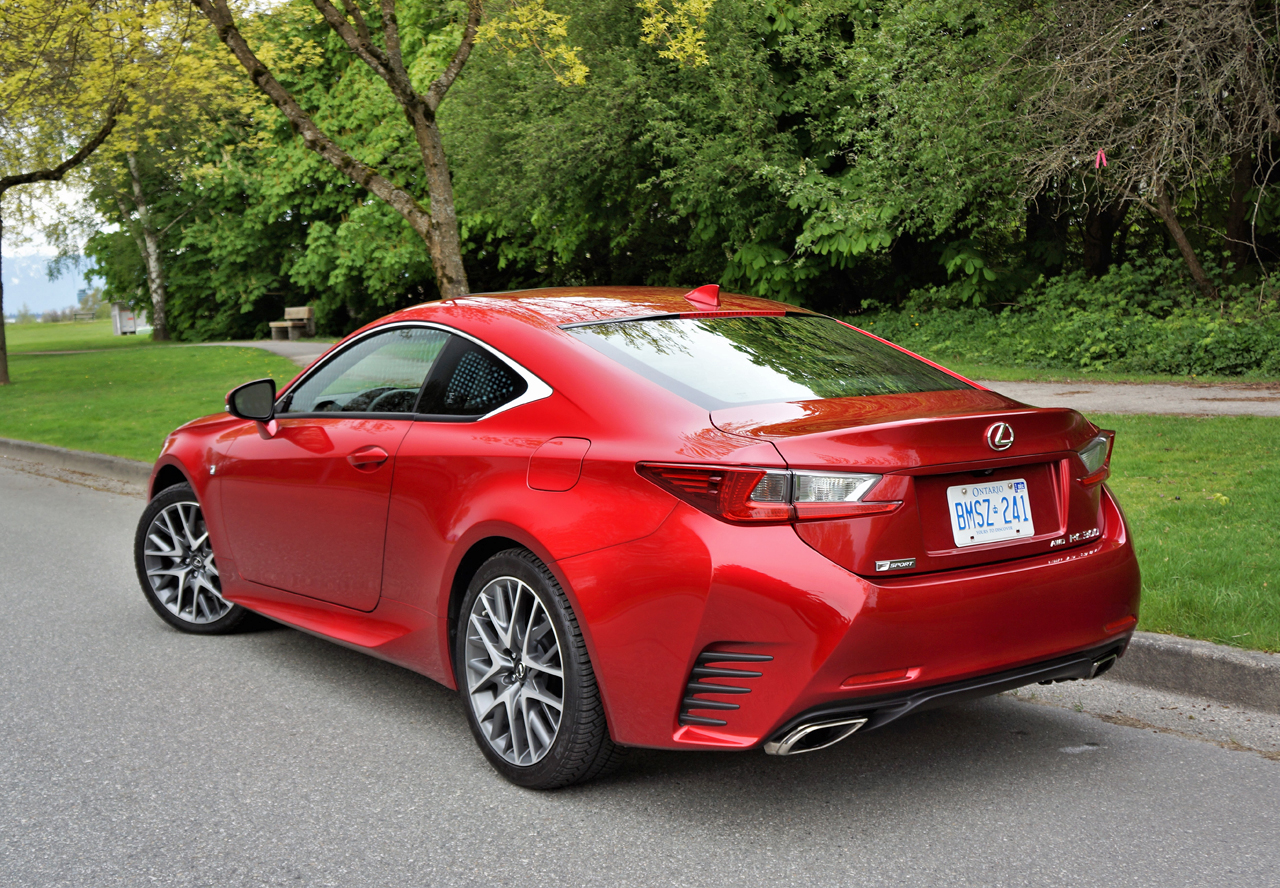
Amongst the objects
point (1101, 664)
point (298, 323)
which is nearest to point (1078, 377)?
point (1101, 664)

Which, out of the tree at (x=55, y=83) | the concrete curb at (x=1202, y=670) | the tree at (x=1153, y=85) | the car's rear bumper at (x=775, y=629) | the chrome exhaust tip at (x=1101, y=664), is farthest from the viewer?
the tree at (x=55, y=83)

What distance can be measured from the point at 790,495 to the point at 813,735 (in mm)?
643

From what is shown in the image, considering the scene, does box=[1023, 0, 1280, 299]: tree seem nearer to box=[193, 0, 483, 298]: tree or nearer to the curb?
box=[193, 0, 483, 298]: tree

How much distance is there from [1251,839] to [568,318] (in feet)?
8.38

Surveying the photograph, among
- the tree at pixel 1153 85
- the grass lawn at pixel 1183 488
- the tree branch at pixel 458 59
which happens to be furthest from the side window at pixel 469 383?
the tree at pixel 1153 85

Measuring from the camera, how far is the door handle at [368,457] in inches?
165

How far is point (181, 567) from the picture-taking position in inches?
223

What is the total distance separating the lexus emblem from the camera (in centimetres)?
328

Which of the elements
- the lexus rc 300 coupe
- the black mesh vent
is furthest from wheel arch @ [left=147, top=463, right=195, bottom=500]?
the black mesh vent

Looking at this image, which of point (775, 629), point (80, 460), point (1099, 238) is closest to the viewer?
point (775, 629)

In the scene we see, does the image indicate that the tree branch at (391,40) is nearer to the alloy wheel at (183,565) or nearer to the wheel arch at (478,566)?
the alloy wheel at (183,565)

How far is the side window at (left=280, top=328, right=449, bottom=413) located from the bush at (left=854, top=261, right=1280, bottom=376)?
13.1m

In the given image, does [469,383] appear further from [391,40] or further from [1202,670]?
[391,40]

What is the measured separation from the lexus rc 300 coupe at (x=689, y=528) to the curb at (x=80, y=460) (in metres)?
7.45
